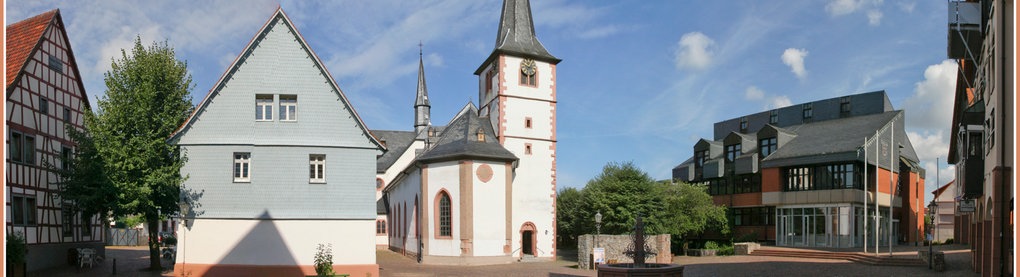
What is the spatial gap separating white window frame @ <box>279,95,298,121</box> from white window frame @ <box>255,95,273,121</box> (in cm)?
37

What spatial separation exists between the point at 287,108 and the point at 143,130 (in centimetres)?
497

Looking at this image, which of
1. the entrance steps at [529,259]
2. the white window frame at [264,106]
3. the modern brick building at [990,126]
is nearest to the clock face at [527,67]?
the entrance steps at [529,259]

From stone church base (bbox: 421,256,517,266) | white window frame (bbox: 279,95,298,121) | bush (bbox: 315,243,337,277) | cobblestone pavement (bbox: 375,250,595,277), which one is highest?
white window frame (bbox: 279,95,298,121)

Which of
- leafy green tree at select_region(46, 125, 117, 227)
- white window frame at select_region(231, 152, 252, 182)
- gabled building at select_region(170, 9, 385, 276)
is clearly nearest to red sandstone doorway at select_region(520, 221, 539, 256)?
gabled building at select_region(170, 9, 385, 276)

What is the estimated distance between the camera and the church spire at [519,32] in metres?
44.2

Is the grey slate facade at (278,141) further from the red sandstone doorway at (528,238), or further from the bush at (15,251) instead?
the red sandstone doorway at (528,238)

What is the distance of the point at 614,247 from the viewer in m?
35.6

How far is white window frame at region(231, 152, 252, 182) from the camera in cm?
2566

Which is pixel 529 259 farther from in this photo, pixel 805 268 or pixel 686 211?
pixel 805 268

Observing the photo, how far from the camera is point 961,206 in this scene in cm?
2403

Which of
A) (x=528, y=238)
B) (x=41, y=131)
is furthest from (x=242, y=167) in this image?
(x=528, y=238)

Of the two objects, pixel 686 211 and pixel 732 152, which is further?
pixel 732 152

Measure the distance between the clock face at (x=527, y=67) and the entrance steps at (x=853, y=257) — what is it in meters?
15.8

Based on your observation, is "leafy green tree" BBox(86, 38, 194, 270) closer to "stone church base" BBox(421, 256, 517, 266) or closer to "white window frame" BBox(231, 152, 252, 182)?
"white window frame" BBox(231, 152, 252, 182)
